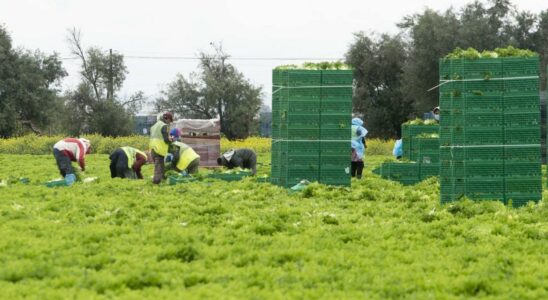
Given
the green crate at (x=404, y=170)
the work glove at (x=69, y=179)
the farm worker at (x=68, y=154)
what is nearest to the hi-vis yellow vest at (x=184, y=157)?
the farm worker at (x=68, y=154)

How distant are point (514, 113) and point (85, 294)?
9.88 meters

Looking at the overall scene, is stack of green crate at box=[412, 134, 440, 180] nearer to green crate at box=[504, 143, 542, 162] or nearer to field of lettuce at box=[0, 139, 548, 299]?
field of lettuce at box=[0, 139, 548, 299]

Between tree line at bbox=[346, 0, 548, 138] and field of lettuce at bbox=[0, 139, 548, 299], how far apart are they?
4794cm

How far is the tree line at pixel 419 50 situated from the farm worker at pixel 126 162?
40.5 metres

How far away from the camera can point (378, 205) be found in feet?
53.5

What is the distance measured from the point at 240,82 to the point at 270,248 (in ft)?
227

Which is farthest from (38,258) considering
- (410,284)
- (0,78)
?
(0,78)

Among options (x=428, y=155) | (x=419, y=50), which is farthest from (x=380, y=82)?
(x=428, y=155)

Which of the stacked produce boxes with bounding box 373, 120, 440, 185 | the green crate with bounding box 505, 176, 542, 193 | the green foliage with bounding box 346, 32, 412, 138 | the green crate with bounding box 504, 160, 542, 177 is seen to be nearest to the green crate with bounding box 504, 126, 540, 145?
the green crate with bounding box 504, 160, 542, 177

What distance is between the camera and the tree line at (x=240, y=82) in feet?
217

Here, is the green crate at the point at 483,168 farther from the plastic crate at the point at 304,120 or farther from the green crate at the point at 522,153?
the plastic crate at the point at 304,120

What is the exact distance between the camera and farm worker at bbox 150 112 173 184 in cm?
2217

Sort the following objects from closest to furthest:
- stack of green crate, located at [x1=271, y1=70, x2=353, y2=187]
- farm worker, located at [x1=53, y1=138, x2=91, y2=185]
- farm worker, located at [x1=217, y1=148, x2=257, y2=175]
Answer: stack of green crate, located at [x1=271, y1=70, x2=353, y2=187] → farm worker, located at [x1=53, y1=138, x2=91, y2=185] → farm worker, located at [x1=217, y1=148, x2=257, y2=175]

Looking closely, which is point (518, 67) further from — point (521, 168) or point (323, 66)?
point (323, 66)
